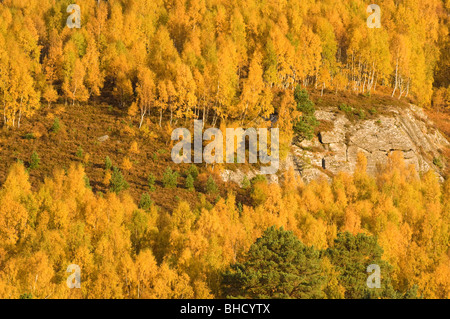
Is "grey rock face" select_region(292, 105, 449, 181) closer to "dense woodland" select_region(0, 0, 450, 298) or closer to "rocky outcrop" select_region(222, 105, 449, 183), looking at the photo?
"rocky outcrop" select_region(222, 105, 449, 183)

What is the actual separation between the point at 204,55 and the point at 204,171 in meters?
26.5

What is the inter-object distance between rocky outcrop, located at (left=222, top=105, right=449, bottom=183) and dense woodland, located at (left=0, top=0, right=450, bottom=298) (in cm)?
185

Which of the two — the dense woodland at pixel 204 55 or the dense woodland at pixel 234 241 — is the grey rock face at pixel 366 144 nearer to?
the dense woodland at pixel 234 241

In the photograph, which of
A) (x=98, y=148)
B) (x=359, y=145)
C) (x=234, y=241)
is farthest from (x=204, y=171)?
(x=359, y=145)

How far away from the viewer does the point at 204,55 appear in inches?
3506

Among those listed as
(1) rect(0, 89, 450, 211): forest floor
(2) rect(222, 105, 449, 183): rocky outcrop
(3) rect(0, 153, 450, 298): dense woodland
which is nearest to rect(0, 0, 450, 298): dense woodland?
(3) rect(0, 153, 450, 298): dense woodland

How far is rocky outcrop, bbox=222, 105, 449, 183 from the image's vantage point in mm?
75938

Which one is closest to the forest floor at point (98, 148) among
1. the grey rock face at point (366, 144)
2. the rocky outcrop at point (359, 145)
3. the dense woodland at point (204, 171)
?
the dense woodland at point (204, 171)

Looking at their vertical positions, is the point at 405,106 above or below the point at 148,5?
below

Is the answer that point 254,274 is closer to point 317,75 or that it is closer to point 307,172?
point 307,172

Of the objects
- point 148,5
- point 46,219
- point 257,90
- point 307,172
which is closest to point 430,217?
point 307,172

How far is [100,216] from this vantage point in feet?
181

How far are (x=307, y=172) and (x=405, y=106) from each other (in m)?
28.5

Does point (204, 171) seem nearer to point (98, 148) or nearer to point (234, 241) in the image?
point (98, 148)
